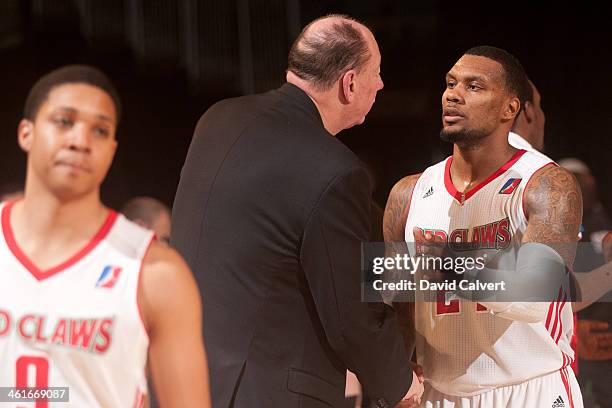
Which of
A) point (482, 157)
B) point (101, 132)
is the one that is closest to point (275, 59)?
point (482, 157)

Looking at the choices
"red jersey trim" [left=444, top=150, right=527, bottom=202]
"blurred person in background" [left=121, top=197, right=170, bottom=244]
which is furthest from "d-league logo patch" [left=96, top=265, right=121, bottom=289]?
"red jersey trim" [left=444, top=150, right=527, bottom=202]

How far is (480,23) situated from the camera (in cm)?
286

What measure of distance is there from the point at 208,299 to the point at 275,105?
514 mm

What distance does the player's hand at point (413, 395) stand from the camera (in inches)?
100

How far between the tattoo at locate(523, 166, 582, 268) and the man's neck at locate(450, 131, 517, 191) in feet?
0.41

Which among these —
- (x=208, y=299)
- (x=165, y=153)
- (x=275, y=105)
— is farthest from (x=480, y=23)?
(x=208, y=299)

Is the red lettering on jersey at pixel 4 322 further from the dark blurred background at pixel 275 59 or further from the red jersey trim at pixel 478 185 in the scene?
the red jersey trim at pixel 478 185

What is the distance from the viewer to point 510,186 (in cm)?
267

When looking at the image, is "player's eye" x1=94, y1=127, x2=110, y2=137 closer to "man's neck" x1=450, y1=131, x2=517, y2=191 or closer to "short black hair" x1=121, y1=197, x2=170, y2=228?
"short black hair" x1=121, y1=197, x2=170, y2=228

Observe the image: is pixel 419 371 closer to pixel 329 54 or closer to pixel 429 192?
pixel 429 192

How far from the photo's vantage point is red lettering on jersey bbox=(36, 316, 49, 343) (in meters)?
2.13

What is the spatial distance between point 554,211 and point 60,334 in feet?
4.29

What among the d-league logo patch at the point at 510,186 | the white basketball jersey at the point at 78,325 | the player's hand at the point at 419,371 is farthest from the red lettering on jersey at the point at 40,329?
the d-league logo patch at the point at 510,186

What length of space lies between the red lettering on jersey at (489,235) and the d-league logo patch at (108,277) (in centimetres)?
104
